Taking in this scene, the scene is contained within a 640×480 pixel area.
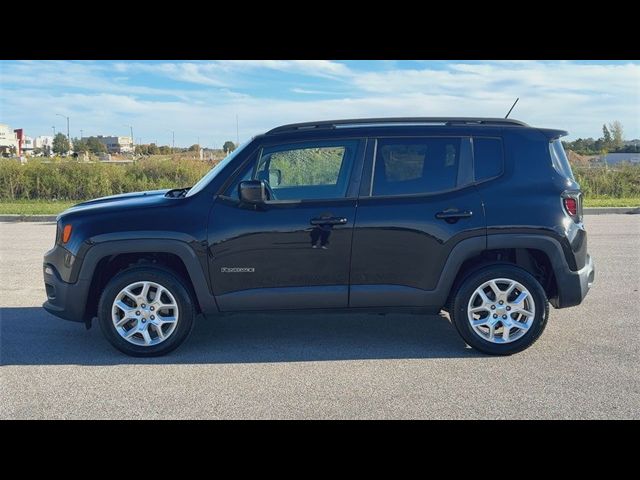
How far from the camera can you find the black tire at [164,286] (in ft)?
17.5

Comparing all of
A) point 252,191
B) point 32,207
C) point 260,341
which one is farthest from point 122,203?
point 32,207

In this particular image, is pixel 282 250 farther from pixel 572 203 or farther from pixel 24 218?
pixel 24 218

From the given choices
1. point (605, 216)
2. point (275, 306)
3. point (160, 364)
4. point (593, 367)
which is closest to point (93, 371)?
point (160, 364)

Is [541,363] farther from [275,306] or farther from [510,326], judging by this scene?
→ [275,306]

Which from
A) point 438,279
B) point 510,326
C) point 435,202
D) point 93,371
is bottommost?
point 93,371

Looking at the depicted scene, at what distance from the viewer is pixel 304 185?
5633 mm

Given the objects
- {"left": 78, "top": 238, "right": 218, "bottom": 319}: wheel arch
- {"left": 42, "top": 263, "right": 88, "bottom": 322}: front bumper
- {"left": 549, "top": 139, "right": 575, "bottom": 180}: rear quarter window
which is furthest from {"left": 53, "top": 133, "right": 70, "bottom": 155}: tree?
{"left": 549, "top": 139, "right": 575, "bottom": 180}: rear quarter window

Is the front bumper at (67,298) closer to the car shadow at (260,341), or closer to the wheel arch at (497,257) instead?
the car shadow at (260,341)

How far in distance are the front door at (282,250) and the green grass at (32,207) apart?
12.9 m

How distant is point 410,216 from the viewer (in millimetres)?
5309

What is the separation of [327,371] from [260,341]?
102 cm

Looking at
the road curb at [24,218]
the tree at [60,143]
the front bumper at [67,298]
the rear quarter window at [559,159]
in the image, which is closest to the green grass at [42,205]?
the road curb at [24,218]

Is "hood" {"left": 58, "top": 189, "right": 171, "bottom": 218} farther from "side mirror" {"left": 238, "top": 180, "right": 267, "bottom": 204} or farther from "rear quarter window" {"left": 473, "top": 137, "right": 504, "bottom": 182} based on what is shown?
"rear quarter window" {"left": 473, "top": 137, "right": 504, "bottom": 182}

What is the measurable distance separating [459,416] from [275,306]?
6.15ft
